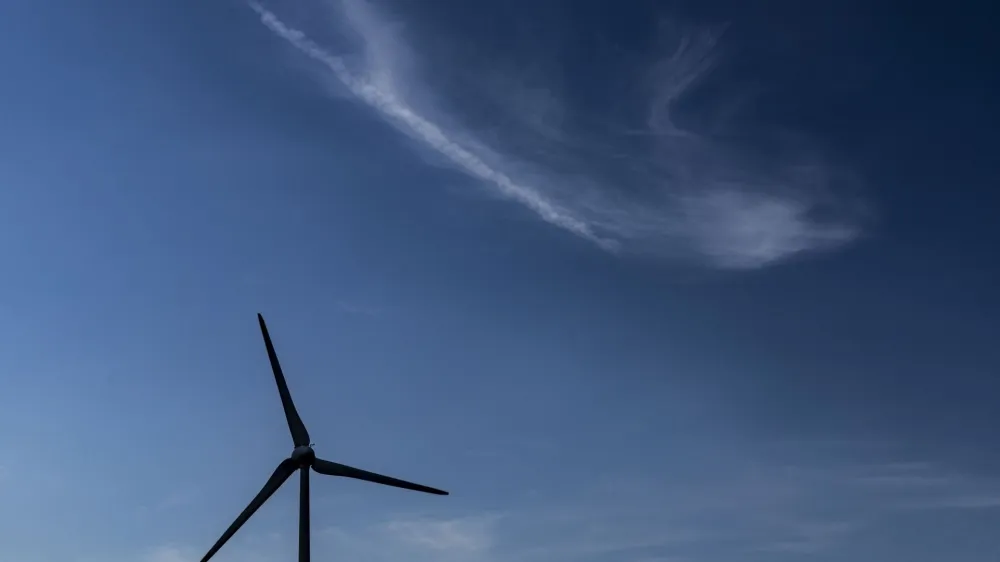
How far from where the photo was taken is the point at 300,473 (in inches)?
4296

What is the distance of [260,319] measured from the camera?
117 m

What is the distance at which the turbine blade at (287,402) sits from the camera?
370 feet

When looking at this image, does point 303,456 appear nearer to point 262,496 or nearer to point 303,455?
point 303,455

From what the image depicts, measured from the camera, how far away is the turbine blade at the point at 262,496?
108875mm

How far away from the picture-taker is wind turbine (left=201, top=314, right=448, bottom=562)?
351 feet

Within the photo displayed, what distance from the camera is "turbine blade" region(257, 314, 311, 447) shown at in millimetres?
112812

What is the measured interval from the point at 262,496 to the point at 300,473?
653 cm

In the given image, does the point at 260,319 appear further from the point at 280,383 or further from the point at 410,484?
the point at 410,484

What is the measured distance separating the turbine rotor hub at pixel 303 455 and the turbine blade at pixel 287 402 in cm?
242

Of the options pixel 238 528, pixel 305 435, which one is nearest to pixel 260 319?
pixel 305 435

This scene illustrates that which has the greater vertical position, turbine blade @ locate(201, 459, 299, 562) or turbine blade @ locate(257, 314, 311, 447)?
turbine blade @ locate(257, 314, 311, 447)

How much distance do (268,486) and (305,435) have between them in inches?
294

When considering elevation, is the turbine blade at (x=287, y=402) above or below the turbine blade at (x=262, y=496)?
above

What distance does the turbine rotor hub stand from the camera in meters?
108
